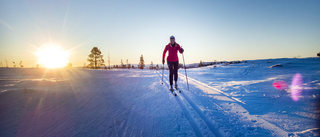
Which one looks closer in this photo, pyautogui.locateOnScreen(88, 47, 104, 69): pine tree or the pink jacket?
the pink jacket

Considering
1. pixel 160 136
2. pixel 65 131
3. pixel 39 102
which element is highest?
pixel 39 102

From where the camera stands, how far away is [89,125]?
192 centimetres

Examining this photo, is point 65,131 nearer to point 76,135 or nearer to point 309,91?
point 76,135

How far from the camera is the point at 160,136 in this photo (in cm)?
170

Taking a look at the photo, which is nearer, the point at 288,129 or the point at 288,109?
the point at 288,129

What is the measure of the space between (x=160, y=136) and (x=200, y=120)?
90 centimetres

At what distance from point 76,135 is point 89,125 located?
0.28 meters

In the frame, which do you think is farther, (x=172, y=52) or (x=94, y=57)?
(x=94, y=57)

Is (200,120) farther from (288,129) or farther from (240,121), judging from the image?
(288,129)

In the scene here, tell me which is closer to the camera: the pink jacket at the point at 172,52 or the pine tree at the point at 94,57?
the pink jacket at the point at 172,52

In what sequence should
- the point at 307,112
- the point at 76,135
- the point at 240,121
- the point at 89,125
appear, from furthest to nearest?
the point at 307,112
the point at 240,121
the point at 89,125
the point at 76,135

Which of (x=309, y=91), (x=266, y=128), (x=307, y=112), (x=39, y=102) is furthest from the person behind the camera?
(x=309, y=91)

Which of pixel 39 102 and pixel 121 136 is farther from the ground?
pixel 39 102

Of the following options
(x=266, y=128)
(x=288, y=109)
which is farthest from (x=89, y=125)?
(x=288, y=109)
